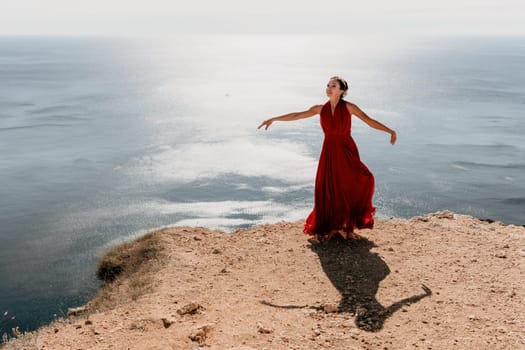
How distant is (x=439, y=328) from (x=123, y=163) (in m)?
30.9

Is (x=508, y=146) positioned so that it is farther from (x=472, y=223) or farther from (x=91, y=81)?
(x=91, y=81)

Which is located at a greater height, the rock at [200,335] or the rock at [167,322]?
the rock at [200,335]

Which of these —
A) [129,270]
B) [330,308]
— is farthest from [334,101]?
[129,270]

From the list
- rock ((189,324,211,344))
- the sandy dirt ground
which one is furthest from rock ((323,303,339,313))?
rock ((189,324,211,344))

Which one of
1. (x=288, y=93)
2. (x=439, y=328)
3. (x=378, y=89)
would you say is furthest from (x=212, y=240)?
(x=378, y=89)

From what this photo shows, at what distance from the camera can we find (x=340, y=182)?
29.0 feet

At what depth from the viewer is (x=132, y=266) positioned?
11273mm

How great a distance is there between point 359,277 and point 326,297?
858 mm

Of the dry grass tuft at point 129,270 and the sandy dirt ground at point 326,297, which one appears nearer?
the sandy dirt ground at point 326,297

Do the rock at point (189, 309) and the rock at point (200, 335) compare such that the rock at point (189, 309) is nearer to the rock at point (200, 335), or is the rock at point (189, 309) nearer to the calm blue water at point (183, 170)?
the rock at point (200, 335)

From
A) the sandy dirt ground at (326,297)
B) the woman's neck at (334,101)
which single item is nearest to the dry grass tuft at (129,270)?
the sandy dirt ground at (326,297)

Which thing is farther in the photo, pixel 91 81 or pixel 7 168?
pixel 91 81

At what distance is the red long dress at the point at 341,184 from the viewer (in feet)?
28.7

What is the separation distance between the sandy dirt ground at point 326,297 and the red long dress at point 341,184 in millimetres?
423
